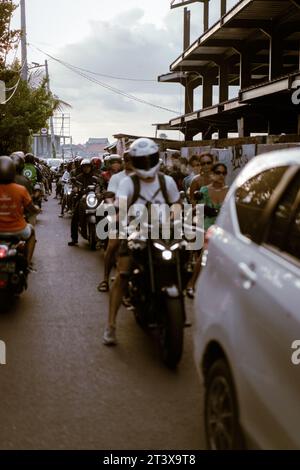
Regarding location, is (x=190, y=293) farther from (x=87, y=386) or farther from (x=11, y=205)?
(x=87, y=386)

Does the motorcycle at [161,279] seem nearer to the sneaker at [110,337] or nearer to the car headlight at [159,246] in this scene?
the car headlight at [159,246]

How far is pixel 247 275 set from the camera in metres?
3.72

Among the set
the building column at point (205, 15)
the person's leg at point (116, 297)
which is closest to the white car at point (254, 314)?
the person's leg at point (116, 297)

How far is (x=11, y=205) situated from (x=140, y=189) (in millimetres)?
2160

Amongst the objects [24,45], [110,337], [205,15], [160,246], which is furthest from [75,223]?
[24,45]

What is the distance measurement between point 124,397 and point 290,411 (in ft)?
Result: 8.20

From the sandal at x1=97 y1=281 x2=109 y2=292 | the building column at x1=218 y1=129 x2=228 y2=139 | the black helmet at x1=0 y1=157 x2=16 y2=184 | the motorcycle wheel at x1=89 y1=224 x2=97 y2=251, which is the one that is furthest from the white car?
the building column at x1=218 y1=129 x2=228 y2=139

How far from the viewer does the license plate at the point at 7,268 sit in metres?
7.93

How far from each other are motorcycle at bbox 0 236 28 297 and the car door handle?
4.58m

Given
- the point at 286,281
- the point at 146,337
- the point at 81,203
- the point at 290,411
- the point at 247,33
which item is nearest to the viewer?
A: the point at 290,411

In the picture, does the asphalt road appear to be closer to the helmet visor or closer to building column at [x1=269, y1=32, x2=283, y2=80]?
the helmet visor

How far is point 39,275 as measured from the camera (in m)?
11.2

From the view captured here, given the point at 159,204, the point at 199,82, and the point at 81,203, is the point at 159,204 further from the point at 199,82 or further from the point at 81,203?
the point at 199,82

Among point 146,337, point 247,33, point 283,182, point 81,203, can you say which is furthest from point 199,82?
point 283,182
